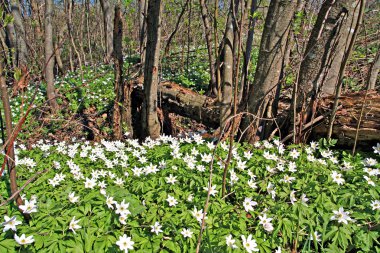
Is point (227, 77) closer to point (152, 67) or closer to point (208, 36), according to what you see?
point (152, 67)

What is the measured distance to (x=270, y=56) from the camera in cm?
376

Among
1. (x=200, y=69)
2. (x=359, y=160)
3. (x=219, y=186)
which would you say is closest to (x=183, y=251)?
(x=219, y=186)

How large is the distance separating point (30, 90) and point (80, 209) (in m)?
9.04

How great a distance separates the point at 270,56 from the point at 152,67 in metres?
2.01

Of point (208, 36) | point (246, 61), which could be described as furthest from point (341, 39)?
point (208, 36)

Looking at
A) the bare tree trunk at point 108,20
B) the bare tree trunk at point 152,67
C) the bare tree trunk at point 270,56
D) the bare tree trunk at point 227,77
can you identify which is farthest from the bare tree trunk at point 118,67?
the bare tree trunk at point 108,20

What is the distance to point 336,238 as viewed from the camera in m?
2.05

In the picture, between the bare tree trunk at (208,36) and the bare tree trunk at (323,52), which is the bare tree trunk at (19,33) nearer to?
the bare tree trunk at (208,36)

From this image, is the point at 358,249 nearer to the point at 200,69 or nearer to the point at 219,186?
the point at 219,186

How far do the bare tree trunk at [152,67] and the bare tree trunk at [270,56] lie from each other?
69.2 inches

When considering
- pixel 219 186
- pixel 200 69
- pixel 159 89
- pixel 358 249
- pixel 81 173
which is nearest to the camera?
pixel 358 249

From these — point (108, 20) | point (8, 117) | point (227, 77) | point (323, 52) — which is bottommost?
point (227, 77)

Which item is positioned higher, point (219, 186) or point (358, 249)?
point (219, 186)

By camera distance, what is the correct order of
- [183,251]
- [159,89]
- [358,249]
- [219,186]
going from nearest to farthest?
1. [183,251]
2. [358,249]
3. [219,186]
4. [159,89]
